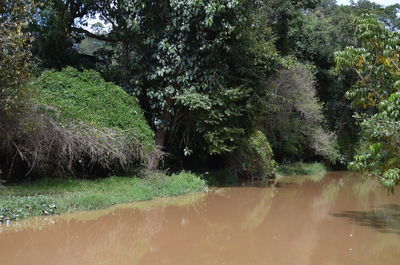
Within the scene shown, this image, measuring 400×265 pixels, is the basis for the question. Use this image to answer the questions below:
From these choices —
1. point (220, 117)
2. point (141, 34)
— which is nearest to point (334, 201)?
point (220, 117)

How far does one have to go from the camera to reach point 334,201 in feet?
51.6

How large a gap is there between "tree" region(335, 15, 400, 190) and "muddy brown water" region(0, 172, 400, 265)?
1.59m

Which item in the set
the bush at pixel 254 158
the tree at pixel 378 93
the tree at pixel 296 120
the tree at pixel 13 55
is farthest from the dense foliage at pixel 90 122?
the tree at pixel 296 120

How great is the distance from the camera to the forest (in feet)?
35.6

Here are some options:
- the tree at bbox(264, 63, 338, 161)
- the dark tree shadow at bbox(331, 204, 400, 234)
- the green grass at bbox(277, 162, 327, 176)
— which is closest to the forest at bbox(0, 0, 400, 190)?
the dark tree shadow at bbox(331, 204, 400, 234)

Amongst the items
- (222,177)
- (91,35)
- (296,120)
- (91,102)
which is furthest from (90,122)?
(296,120)

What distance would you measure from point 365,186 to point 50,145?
15044 mm

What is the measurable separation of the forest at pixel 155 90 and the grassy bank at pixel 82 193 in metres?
0.59

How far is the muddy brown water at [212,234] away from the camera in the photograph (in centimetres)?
800

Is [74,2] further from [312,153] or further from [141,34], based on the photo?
[312,153]

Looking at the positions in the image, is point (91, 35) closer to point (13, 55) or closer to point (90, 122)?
point (90, 122)

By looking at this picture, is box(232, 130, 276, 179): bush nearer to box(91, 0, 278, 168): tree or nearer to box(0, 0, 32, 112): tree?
box(91, 0, 278, 168): tree

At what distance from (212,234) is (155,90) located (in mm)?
8086

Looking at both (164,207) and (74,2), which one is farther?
(74,2)
